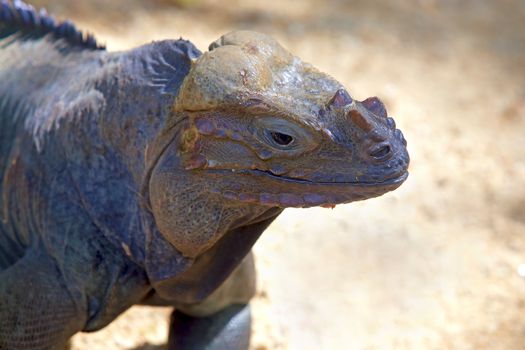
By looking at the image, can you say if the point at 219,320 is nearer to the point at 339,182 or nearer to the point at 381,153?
the point at 339,182

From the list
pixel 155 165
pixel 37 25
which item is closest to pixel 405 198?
pixel 37 25

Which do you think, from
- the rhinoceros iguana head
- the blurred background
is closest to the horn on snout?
the rhinoceros iguana head

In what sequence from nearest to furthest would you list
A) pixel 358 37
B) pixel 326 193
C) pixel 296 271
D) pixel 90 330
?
pixel 326 193
pixel 90 330
pixel 296 271
pixel 358 37

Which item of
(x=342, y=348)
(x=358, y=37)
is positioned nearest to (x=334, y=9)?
(x=358, y=37)

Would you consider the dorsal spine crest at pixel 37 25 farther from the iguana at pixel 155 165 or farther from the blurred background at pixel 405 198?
the blurred background at pixel 405 198

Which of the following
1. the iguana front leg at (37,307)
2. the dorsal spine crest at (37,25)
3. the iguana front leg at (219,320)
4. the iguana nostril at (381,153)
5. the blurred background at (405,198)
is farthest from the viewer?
the blurred background at (405,198)

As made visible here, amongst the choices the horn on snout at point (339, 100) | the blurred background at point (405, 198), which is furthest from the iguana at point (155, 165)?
the blurred background at point (405, 198)

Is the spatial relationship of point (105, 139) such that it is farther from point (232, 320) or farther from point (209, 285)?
point (232, 320)
